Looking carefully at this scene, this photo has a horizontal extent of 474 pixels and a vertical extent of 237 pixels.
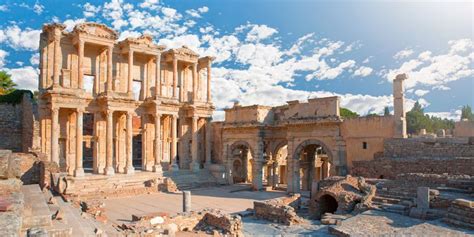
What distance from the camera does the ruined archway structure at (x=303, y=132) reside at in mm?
21000

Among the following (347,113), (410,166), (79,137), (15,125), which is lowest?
(410,166)

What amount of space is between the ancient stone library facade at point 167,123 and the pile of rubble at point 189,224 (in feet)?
31.6

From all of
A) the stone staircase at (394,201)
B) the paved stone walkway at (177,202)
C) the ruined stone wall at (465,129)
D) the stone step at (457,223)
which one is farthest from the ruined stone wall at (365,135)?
the stone step at (457,223)

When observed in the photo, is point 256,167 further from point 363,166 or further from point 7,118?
point 7,118

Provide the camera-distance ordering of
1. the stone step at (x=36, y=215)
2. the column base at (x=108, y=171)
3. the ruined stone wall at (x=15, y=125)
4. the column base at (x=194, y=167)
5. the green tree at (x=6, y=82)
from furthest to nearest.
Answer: the green tree at (x=6, y=82)
the column base at (x=194, y=167)
the ruined stone wall at (x=15, y=125)
the column base at (x=108, y=171)
the stone step at (x=36, y=215)

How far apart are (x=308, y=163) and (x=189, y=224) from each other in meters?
14.3

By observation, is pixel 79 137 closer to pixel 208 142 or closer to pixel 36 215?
pixel 208 142

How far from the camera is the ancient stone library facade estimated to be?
73.0 feet

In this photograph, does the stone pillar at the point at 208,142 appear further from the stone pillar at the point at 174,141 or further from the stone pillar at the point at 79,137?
the stone pillar at the point at 79,137

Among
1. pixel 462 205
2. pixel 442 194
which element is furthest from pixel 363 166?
pixel 462 205

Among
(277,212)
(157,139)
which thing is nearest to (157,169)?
(157,139)

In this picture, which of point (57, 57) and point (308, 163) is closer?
point (57, 57)

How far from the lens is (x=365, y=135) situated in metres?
21.3

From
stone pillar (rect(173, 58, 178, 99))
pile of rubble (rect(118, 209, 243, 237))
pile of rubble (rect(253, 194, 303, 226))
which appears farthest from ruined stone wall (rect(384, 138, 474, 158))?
stone pillar (rect(173, 58, 178, 99))
